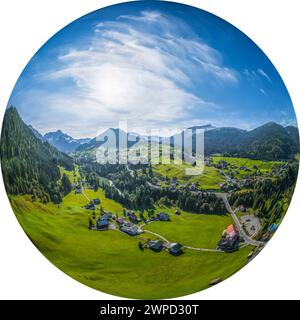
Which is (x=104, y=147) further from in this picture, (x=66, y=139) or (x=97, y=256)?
(x=97, y=256)

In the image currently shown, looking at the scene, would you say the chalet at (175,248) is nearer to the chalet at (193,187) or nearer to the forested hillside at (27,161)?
the chalet at (193,187)

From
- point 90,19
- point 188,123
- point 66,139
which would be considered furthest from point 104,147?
point 90,19

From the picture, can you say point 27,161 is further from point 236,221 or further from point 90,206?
point 236,221

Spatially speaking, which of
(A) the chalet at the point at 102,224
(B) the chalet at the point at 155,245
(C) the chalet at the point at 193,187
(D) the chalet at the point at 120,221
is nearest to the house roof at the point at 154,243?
(B) the chalet at the point at 155,245

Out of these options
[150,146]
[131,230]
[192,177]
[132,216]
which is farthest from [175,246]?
[150,146]

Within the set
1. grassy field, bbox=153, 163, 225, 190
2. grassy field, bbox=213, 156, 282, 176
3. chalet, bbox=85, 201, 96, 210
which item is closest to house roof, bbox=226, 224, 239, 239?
grassy field, bbox=153, 163, 225, 190
